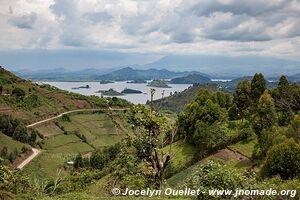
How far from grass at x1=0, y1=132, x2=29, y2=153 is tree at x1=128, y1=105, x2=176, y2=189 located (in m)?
52.7

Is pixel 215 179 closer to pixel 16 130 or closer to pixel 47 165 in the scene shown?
pixel 47 165

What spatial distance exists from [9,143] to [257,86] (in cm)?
4467

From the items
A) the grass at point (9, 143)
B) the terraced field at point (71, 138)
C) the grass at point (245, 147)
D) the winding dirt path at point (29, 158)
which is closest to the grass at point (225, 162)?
the grass at point (245, 147)

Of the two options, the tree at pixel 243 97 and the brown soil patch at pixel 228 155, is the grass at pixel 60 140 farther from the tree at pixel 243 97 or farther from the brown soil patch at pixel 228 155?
the brown soil patch at pixel 228 155

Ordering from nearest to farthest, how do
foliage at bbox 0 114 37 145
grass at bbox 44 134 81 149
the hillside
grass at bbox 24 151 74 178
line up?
grass at bbox 24 151 74 178 < foliage at bbox 0 114 37 145 < grass at bbox 44 134 81 149 < the hillside

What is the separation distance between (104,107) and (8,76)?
2492cm

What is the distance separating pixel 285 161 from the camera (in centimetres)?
2228

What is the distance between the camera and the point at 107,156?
59875 mm

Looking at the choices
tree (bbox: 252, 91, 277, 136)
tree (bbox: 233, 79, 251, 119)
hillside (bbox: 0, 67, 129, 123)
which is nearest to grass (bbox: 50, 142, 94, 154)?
hillside (bbox: 0, 67, 129, 123)

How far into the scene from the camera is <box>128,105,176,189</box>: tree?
1459cm

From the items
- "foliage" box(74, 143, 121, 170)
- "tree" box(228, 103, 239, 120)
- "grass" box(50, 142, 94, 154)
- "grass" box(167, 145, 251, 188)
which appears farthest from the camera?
"grass" box(50, 142, 94, 154)

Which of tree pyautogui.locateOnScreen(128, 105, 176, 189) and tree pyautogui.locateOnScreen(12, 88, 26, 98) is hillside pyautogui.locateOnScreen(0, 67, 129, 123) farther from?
tree pyautogui.locateOnScreen(128, 105, 176, 189)

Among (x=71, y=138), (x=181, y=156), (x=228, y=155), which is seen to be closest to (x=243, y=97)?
(x=228, y=155)

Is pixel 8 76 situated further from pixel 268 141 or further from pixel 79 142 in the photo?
pixel 268 141
